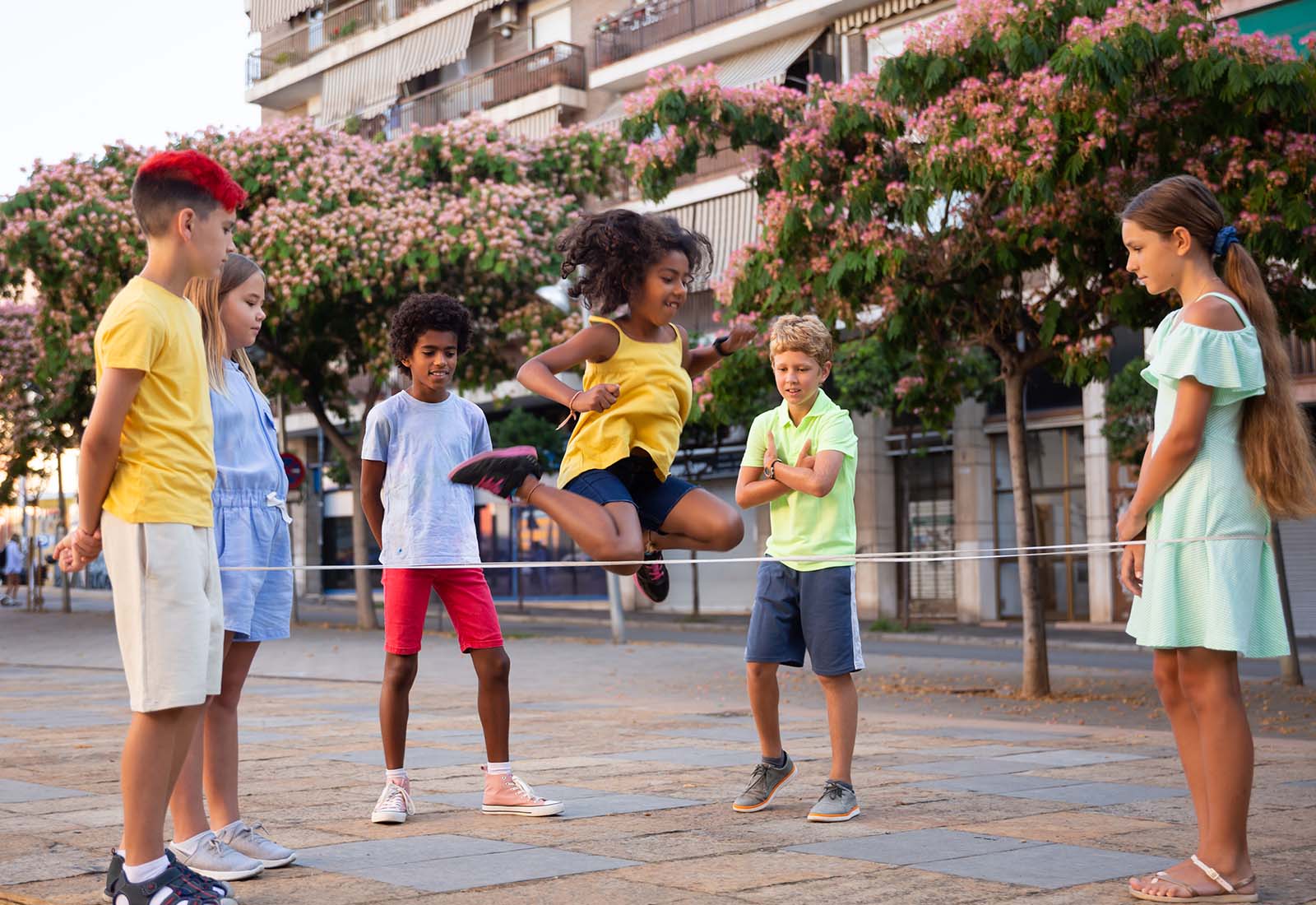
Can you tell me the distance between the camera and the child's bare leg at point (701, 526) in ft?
17.2

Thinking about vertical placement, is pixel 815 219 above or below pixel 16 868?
above

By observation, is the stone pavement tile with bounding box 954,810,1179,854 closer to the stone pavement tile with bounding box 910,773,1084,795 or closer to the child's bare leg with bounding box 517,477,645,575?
the stone pavement tile with bounding box 910,773,1084,795

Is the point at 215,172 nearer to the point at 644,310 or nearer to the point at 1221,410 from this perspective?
the point at 644,310

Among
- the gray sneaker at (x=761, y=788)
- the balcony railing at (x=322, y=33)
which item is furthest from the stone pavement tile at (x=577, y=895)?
the balcony railing at (x=322, y=33)

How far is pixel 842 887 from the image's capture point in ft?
14.0

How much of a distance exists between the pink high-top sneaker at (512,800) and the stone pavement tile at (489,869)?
0.71 m

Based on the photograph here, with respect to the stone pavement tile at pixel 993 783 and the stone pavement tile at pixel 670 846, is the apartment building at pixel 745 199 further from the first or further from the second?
the stone pavement tile at pixel 670 846

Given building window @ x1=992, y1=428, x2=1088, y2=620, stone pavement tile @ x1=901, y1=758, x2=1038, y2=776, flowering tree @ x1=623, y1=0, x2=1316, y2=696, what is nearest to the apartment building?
building window @ x1=992, y1=428, x2=1088, y2=620

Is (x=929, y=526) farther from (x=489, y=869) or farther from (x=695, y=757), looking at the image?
(x=489, y=869)

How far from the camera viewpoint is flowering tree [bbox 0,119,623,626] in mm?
21359

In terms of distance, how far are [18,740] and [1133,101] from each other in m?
8.90

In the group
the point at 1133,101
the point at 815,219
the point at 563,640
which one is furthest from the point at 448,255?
the point at 1133,101

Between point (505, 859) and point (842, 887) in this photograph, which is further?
point (505, 859)

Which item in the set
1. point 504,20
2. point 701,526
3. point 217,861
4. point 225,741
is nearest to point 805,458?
point 701,526
